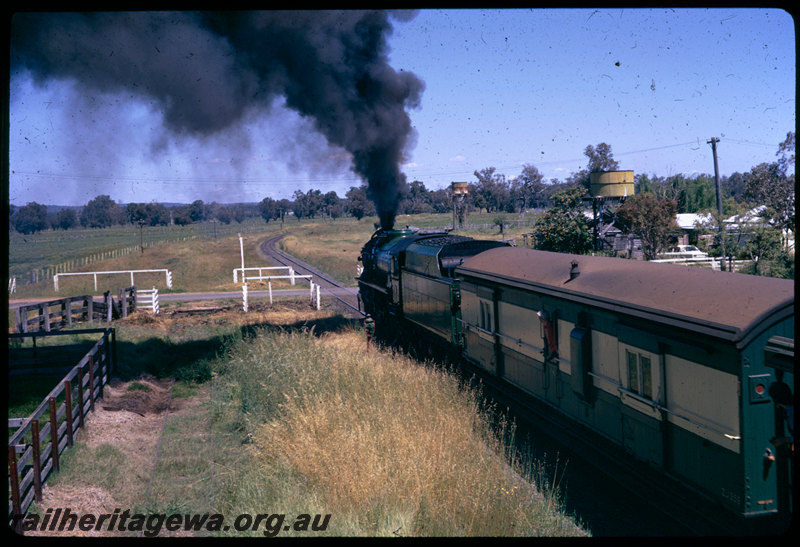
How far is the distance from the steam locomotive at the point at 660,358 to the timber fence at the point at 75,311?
1623 cm

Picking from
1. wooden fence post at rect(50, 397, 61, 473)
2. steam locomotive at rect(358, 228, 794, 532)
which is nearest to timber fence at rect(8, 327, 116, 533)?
wooden fence post at rect(50, 397, 61, 473)

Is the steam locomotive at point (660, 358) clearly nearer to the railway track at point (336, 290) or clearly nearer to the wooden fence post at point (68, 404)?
the wooden fence post at point (68, 404)

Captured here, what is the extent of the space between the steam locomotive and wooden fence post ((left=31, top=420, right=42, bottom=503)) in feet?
Answer: 22.0

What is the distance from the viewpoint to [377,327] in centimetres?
2098

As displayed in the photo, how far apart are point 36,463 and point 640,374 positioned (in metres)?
7.07

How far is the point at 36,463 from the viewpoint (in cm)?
718

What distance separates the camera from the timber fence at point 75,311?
20.6 m

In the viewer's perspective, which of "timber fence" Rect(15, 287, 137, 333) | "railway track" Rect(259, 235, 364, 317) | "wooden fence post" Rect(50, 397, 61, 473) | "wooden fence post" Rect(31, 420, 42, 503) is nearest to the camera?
"wooden fence post" Rect(31, 420, 42, 503)

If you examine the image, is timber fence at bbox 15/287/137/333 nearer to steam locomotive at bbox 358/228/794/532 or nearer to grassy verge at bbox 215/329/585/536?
grassy verge at bbox 215/329/585/536

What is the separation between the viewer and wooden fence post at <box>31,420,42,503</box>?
7125mm

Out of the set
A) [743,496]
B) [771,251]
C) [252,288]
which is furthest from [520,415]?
[252,288]

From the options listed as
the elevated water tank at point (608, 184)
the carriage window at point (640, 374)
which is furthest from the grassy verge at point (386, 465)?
the elevated water tank at point (608, 184)

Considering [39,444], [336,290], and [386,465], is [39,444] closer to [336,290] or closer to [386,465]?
[386,465]

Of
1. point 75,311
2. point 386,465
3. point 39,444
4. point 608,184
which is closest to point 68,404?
point 39,444
